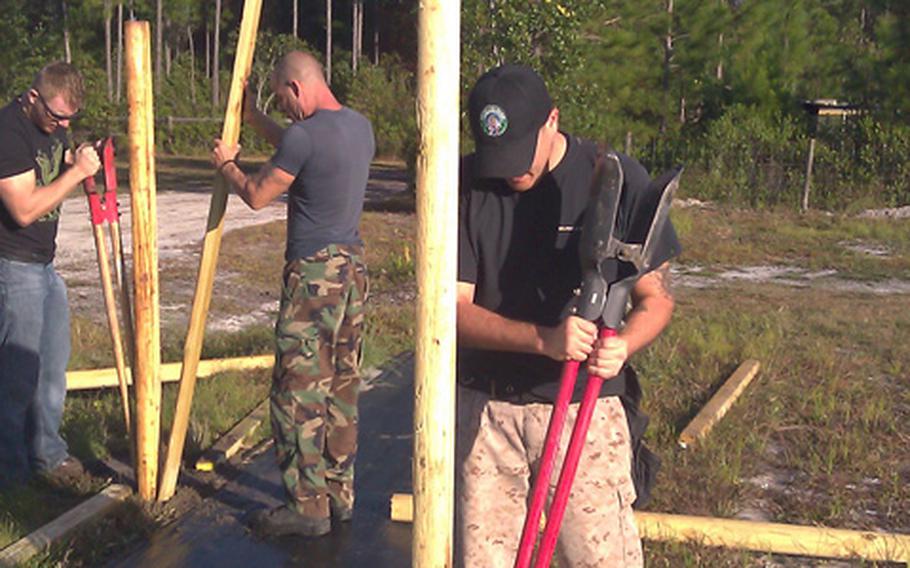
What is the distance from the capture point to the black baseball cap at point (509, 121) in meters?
2.72

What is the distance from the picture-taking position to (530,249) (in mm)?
2912

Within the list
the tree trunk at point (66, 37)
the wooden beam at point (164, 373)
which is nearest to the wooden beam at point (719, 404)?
the wooden beam at point (164, 373)

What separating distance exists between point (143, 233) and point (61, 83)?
74cm

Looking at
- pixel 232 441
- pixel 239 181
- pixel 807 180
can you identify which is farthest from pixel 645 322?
pixel 807 180

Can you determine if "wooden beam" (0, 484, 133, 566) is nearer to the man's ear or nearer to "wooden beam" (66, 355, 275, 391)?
"wooden beam" (66, 355, 275, 391)

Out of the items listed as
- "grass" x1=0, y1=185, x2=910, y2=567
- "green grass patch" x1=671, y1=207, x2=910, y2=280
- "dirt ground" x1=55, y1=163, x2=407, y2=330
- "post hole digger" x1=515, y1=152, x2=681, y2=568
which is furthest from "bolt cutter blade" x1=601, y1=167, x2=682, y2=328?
"green grass patch" x1=671, y1=207, x2=910, y2=280

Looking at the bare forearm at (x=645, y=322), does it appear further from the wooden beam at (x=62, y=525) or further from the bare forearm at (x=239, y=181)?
the wooden beam at (x=62, y=525)

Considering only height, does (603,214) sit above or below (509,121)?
below

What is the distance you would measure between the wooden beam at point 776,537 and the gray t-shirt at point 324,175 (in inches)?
64.1

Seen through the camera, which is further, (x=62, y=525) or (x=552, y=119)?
(x=62, y=525)

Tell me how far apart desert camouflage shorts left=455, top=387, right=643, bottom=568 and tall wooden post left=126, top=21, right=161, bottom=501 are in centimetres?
Answer: 194

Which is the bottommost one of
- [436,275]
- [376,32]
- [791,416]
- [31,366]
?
[791,416]

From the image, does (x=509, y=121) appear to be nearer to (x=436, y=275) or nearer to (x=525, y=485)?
(x=436, y=275)

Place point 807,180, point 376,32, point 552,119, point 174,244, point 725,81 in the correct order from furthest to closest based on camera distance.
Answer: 1. point 376,32
2. point 725,81
3. point 807,180
4. point 174,244
5. point 552,119
